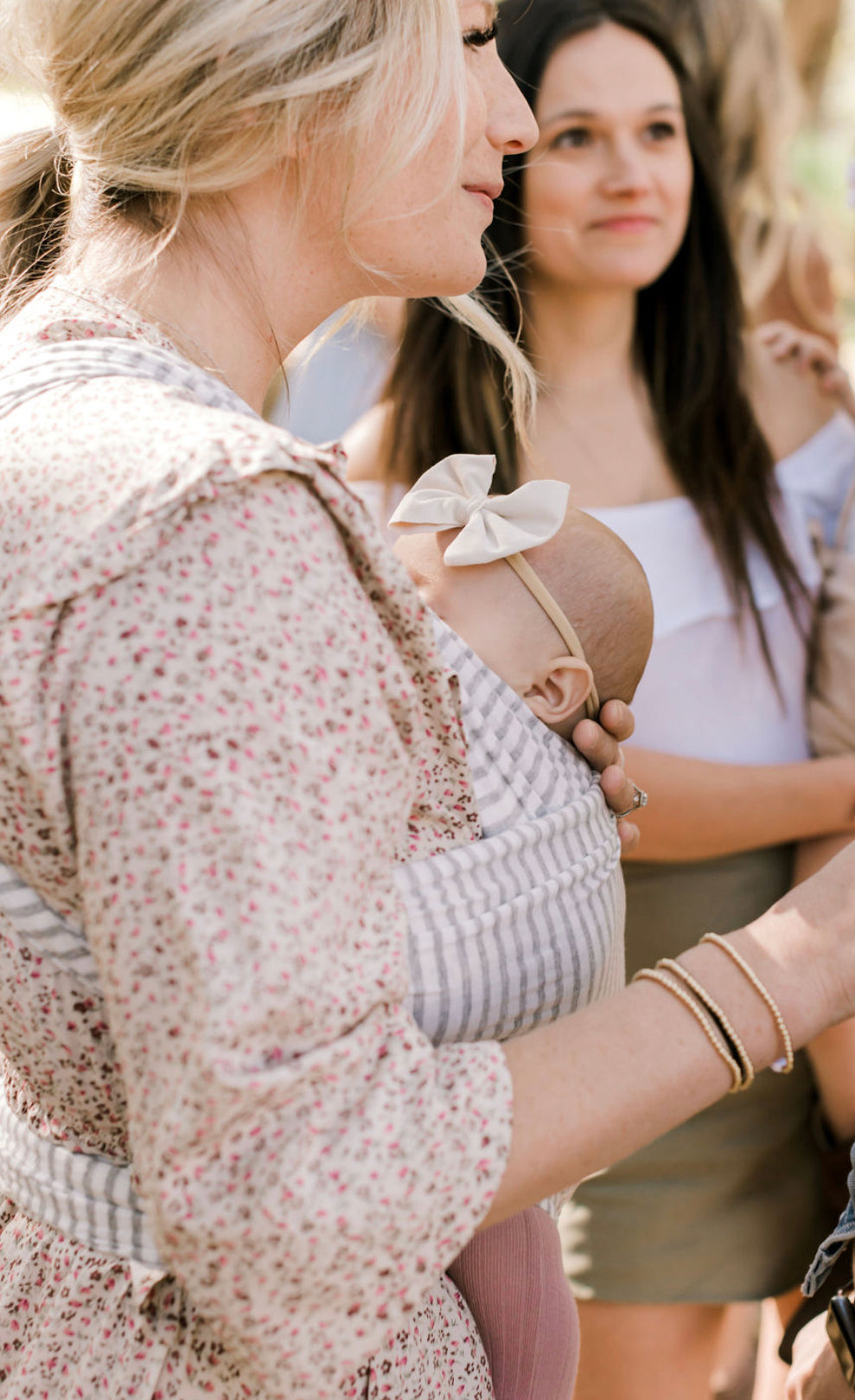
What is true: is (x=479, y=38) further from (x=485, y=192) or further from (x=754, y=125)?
(x=754, y=125)

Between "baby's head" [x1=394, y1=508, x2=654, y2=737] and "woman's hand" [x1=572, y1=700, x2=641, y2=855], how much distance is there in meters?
0.04

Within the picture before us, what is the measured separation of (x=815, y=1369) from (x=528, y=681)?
0.85 metres

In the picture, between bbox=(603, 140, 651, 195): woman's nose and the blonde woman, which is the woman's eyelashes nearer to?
bbox=(603, 140, 651, 195): woman's nose

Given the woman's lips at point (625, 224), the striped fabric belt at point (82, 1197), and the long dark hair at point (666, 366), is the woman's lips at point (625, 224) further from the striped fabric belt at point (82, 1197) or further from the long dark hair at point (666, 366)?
the striped fabric belt at point (82, 1197)

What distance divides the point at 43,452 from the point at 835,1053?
5.40 ft

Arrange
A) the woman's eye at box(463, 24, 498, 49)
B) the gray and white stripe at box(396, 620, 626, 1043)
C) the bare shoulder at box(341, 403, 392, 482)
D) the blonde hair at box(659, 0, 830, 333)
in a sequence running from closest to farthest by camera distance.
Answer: the gray and white stripe at box(396, 620, 626, 1043) < the woman's eye at box(463, 24, 498, 49) < the bare shoulder at box(341, 403, 392, 482) < the blonde hair at box(659, 0, 830, 333)

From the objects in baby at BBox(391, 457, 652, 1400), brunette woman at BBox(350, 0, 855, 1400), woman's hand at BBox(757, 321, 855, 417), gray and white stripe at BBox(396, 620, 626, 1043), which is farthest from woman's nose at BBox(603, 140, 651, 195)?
gray and white stripe at BBox(396, 620, 626, 1043)

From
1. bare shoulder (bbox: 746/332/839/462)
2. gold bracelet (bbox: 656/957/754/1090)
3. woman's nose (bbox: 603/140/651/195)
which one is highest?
woman's nose (bbox: 603/140/651/195)

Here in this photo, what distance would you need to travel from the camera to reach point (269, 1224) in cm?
A: 70

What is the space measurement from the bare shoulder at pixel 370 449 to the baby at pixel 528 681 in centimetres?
79

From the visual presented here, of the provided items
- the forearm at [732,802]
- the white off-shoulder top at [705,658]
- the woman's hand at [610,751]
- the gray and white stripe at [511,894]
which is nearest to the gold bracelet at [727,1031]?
the gray and white stripe at [511,894]

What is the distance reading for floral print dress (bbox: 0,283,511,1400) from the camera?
0.70 meters

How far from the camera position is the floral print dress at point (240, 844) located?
0.70 metres

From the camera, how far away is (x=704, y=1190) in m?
2.08
